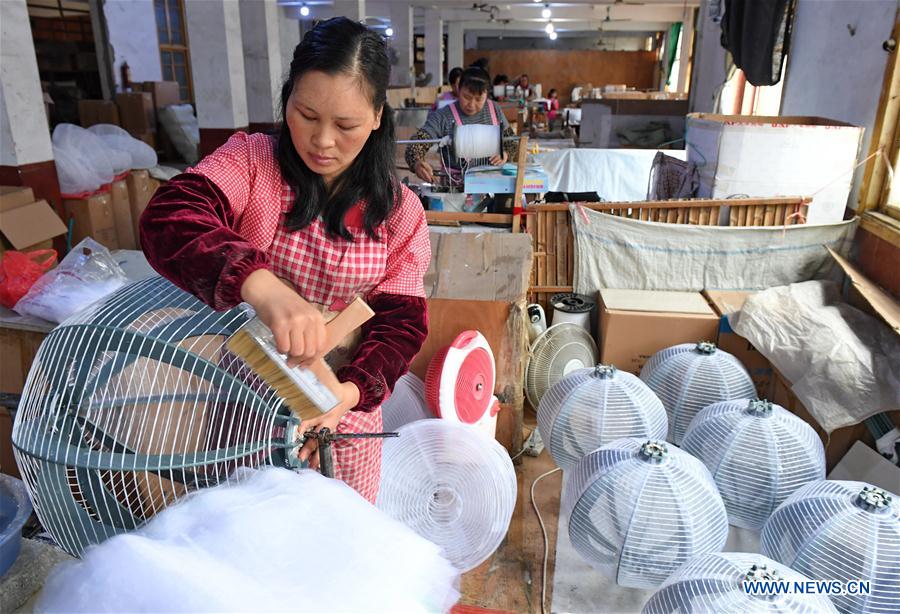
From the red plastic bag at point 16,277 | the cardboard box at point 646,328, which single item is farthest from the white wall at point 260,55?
the cardboard box at point 646,328

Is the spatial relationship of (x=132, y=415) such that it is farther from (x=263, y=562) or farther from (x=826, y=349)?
(x=826, y=349)

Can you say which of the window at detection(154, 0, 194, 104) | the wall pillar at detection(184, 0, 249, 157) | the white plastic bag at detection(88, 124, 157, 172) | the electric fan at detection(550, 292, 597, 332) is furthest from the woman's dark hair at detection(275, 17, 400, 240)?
the window at detection(154, 0, 194, 104)

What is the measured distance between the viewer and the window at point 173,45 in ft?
43.4

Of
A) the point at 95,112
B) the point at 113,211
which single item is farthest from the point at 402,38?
the point at 113,211

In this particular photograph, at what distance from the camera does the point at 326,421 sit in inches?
40.6

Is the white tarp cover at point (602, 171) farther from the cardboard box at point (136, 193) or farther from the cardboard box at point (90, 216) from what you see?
the cardboard box at point (90, 216)

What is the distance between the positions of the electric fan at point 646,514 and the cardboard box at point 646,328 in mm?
1357

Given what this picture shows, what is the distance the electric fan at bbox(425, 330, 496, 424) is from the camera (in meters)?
2.43

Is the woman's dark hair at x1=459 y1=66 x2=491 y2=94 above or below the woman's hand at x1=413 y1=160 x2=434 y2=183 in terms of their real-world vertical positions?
above

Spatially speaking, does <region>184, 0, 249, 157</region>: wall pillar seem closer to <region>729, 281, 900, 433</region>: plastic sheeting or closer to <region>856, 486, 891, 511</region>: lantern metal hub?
<region>729, 281, 900, 433</region>: plastic sheeting

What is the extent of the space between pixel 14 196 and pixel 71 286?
69.3 inches

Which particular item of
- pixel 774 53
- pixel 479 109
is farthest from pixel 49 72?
pixel 774 53

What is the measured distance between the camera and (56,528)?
93 centimetres

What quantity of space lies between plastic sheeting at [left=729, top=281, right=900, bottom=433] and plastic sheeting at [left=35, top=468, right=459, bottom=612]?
257cm
